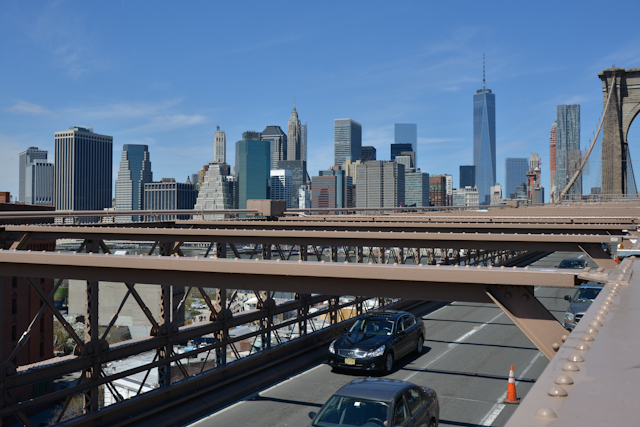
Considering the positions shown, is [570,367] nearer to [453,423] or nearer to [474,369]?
[453,423]

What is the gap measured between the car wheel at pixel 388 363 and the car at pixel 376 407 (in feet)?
17.6

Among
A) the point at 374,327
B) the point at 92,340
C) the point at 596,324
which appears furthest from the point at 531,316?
the point at 374,327

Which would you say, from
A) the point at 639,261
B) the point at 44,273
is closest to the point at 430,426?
the point at 639,261

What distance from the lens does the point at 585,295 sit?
19.6m

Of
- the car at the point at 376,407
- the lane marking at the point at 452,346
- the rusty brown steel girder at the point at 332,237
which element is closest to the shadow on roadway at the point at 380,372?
the lane marking at the point at 452,346

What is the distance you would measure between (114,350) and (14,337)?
49.7 metres

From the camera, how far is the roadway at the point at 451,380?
12.3 meters

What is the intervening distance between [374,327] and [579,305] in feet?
23.3

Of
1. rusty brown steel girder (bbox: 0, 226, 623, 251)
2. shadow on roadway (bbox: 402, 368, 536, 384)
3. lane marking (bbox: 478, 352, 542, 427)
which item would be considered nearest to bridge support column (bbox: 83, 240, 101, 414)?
rusty brown steel girder (bbox: 0, 226, 623, 251)

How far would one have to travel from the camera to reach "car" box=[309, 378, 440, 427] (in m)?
9.23

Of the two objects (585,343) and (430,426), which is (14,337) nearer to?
(430,426)

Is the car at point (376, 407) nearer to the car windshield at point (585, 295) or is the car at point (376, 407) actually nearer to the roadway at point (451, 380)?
the roadway at point (451, 380)

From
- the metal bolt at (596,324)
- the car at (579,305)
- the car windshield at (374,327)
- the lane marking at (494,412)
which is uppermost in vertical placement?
the metal bolt at (596,324)

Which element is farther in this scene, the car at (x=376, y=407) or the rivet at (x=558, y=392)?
the car at (x=376, y=407)
